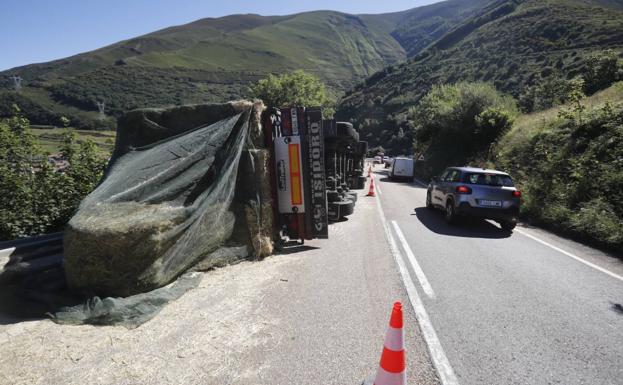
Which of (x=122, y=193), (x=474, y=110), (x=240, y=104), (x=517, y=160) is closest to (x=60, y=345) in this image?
(x=122, y=193)

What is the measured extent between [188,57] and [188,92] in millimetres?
64756

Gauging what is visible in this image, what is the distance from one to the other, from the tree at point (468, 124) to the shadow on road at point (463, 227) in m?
14.2

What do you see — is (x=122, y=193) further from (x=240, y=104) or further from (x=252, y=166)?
(x=240, y=104)

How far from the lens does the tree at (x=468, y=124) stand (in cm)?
2228

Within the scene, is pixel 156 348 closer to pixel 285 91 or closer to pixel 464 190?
pixel 464 190

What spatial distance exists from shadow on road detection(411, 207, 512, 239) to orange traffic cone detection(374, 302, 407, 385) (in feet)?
20.9

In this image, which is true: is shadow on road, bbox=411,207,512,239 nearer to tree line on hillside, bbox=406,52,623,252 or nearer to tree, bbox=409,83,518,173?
tree line on hillside, bbox=406,52,623,252

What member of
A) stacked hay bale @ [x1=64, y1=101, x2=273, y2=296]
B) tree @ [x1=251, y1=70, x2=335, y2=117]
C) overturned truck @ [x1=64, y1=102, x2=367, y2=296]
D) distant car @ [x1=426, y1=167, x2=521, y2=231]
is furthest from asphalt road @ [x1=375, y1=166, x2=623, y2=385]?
tree @ [x1=251, y1=70, x2=335, y2=117]

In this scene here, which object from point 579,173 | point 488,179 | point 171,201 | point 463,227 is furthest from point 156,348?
point 579,173

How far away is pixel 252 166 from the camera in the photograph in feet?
20.0

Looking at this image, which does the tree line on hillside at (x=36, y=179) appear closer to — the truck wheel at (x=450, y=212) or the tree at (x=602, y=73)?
the truck wheel at (x=450, y=212)

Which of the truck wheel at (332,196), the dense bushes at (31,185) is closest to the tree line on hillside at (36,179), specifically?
the dense bushes at (31,185)

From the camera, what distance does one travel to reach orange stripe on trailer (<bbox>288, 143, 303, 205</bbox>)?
22.2ft

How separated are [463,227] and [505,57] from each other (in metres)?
71.1
